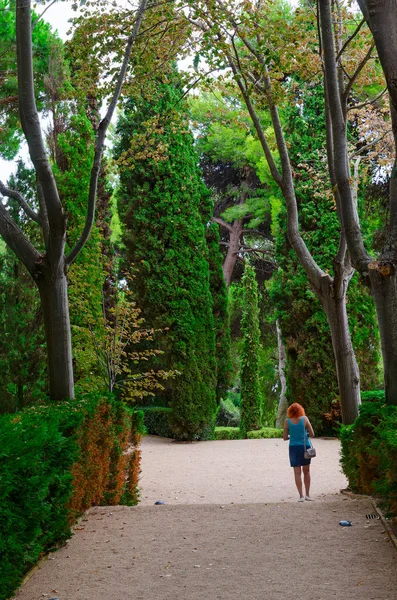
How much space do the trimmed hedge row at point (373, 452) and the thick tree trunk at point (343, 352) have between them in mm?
1210

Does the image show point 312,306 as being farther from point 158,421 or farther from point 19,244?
point 19,244

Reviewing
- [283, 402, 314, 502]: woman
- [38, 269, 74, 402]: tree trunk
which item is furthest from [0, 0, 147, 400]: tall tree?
[283, 402, 314, 502]: woman

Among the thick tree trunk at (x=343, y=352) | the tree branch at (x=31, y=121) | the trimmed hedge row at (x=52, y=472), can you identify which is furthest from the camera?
the thick tree trunk at (x=343, y=352)

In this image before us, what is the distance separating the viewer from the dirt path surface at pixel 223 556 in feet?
13.1

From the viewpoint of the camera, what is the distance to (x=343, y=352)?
9133 millimetres

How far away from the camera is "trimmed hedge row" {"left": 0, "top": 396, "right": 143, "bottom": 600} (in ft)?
12.0

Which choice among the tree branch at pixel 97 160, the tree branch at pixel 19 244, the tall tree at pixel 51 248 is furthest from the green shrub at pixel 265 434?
the tree branch at pixel 19 244

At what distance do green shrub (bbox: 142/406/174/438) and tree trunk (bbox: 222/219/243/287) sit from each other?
351 inches

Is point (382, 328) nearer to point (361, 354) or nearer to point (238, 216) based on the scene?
point (361, 354)

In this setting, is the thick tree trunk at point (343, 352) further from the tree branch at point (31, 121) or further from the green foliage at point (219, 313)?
the green foliage at point (219, 313)

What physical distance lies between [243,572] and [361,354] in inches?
519

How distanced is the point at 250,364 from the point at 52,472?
15.2m

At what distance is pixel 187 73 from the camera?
9.50m

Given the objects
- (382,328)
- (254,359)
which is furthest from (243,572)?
(254,359)
